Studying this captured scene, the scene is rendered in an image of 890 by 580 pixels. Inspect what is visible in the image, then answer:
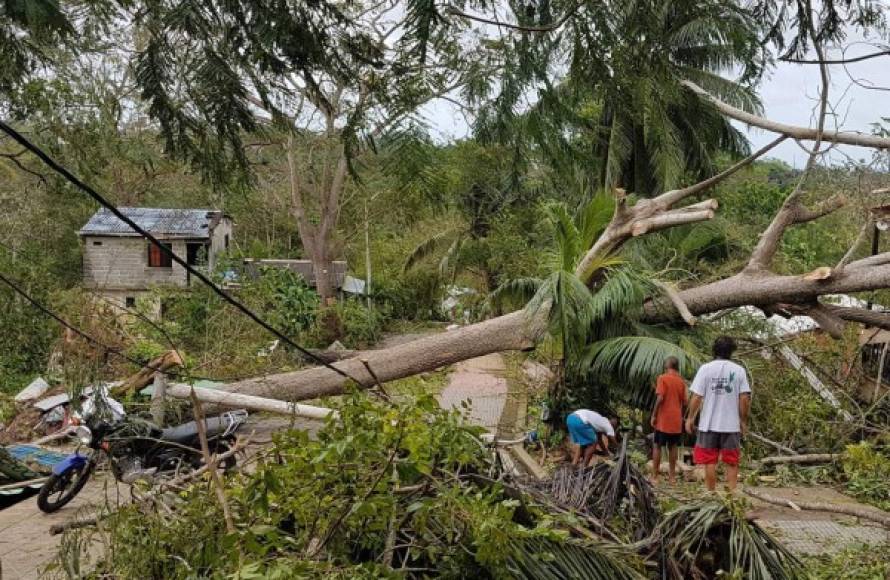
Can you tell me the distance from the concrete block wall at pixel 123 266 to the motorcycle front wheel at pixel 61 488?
589 inches

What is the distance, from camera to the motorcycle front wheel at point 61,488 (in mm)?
7766

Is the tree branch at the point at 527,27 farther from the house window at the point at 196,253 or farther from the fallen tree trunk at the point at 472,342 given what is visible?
the house window at the point at 196,253

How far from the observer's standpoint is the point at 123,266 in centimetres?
2302

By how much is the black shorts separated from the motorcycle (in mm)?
4250

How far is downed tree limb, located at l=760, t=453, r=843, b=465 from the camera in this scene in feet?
29.2

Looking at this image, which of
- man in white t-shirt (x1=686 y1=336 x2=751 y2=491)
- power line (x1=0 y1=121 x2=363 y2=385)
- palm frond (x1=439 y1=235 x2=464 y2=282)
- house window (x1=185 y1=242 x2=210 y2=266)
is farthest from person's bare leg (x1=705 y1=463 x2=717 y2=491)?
house window (x1=185 y1=242 x2=210 y2=266)

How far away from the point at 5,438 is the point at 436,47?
11.2 meters

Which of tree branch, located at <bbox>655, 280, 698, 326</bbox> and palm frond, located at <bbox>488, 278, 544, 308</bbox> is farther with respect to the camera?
palm frond, located at <bbox>488, 278, 544, 308</bbox>

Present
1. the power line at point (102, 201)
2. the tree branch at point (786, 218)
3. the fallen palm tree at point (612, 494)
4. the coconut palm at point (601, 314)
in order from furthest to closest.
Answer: the coconut palm at point (601, 314), the tree branch at point (786, 218), the fallen palm tree at point (612, 494), the power line at point (102, 201)

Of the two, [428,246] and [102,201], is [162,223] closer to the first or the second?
[428,246]

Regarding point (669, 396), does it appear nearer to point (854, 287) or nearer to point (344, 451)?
point (854, 287)

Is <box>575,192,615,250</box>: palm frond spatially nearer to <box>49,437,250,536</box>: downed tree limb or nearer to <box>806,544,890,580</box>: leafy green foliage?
<box>806,544,890,580</box>: leafy green foliage

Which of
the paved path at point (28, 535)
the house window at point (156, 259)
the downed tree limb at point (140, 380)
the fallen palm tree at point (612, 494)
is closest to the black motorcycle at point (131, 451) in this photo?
the paved path at point (28, 535)

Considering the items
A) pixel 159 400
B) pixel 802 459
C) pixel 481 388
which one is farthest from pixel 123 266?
pixel 802 459
